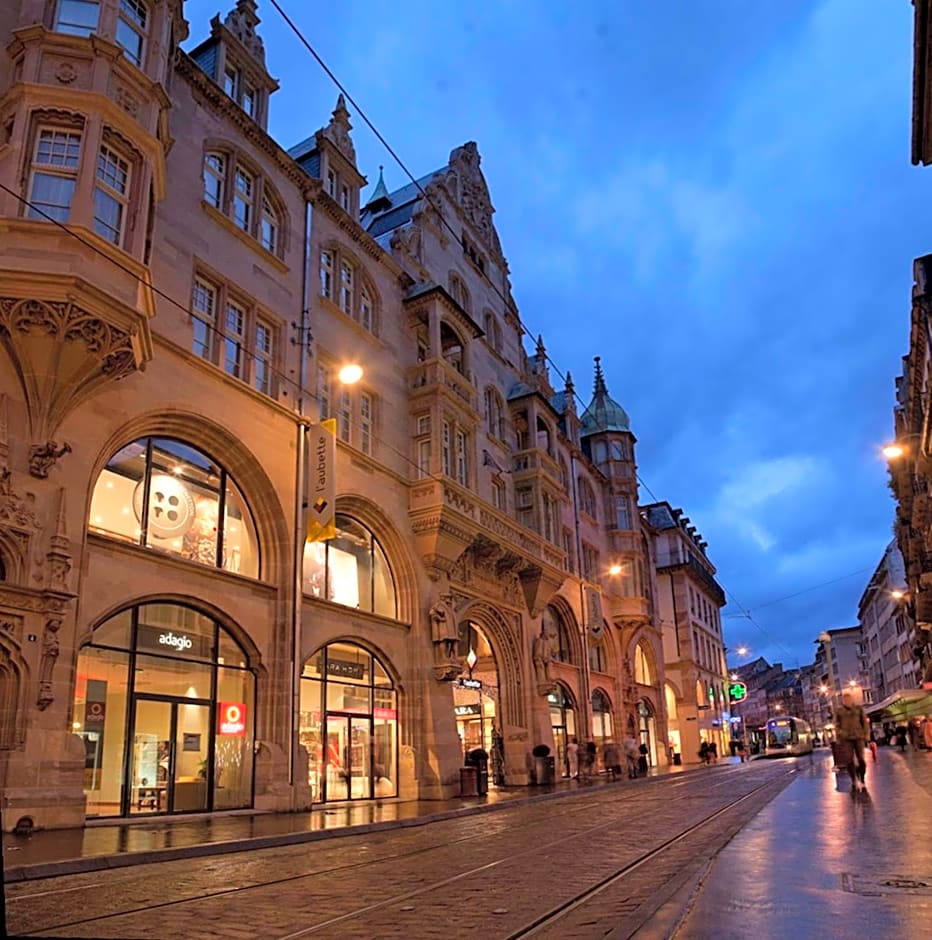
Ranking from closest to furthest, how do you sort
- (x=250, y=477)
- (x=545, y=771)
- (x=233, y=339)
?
1. (x=250, y=477)
2. (x=233, y=339)
3. (x=545, y=771)

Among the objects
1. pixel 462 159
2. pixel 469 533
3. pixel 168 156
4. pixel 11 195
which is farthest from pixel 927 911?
pixel 462 159

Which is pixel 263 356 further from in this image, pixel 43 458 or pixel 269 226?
pixel 43 458

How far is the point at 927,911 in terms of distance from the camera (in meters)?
5.61

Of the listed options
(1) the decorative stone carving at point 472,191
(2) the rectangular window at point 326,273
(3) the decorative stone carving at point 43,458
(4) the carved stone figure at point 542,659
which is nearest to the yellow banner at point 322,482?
(2) the rectangular window at point 326,273

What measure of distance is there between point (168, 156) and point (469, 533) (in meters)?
14.3

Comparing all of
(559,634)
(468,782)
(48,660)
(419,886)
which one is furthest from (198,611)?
(559,634)

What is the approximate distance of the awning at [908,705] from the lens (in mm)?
52597

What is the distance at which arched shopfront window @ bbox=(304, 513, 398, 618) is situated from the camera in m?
22.9

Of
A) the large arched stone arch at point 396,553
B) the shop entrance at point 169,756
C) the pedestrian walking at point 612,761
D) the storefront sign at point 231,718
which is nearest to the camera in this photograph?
the shop entrance at point 169,756

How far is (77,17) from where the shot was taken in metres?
17.5

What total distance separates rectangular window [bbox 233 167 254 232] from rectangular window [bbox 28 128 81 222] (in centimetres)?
647

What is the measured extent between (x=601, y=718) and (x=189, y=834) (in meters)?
31.4

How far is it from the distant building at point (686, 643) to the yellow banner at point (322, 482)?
120 ft

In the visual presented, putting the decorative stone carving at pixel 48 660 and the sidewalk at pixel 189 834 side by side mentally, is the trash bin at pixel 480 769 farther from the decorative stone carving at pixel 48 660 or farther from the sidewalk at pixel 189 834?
the decorative stone carving at pixel 48 660
